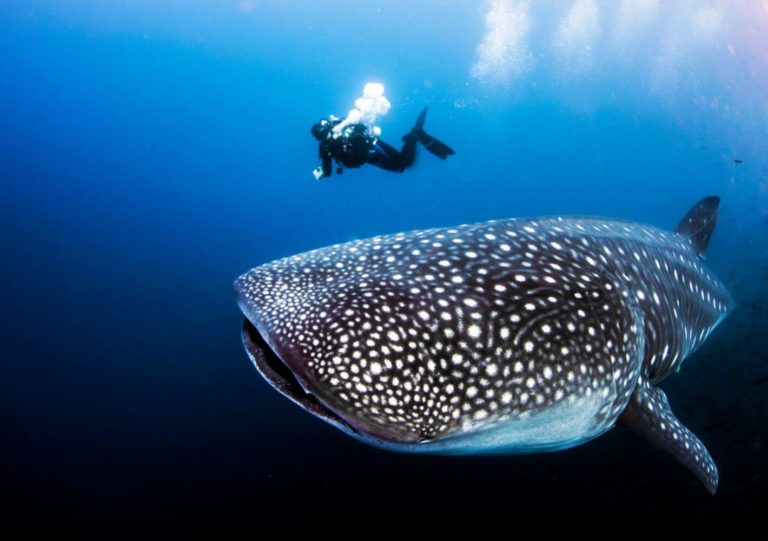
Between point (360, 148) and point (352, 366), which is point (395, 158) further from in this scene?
point (352, 366)

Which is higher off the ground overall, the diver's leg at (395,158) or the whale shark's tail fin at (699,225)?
the whale shark's tail fin at (699,225)

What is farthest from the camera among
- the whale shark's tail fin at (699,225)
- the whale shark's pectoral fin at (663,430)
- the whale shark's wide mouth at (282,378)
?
the whale shark's tail fin at (699,225)

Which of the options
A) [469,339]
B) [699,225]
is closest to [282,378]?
[469,339]

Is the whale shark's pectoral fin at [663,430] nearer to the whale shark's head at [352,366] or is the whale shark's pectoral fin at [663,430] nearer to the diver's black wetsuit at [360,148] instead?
the whale shark's head at [352,366]

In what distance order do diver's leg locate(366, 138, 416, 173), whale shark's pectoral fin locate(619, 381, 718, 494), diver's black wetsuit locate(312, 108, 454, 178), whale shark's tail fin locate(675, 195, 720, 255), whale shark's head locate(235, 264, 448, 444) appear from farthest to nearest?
diver's leg locate(366, 138, 416, 173), diver's black wetsuit locate(312, 108, 454, 178), whale shark's tail fin locate(675, 195, 720, 255), whale shark's pectoral fin locate(619, 381, 718, 494), whale shark's head locate(235, 264, 448, 444)

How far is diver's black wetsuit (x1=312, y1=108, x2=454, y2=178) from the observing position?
11.0 meters

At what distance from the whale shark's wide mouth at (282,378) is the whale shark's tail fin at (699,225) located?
5977 mm

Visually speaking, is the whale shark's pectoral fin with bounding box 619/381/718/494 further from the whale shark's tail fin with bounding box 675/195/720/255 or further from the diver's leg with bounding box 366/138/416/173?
the diver's leg with bounding box 366/138/416/173

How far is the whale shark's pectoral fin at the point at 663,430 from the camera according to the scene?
3.23 m

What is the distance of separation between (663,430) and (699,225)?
13.6ft

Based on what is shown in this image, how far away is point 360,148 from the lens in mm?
11016

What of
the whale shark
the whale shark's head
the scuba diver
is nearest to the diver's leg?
the scuba diver

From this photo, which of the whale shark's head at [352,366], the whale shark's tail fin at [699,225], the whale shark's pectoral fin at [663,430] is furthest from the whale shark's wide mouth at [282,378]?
the whale shark's tail fin at [699,225]

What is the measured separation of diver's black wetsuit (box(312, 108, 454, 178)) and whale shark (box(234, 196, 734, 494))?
26.7 feet
